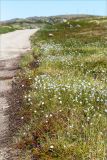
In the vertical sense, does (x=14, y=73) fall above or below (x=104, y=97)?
below

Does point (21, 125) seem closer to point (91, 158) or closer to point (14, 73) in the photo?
point (91, 158)

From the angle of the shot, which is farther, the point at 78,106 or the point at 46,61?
the point at 46,61

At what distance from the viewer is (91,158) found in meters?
9.48

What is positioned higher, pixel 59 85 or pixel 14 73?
pixel 59 85

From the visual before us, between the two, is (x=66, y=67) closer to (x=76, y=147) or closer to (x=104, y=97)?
(x=104, y=97)

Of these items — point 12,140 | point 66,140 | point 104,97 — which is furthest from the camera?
point 104,97

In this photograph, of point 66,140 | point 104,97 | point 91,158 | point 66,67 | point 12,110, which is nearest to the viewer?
point 91,158

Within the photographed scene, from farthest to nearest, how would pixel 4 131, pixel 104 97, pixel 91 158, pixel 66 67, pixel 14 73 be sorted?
pixel 14 73 → pixel 66 67 → pixel 104 97 → pixel 4 131 → pixel 91 158

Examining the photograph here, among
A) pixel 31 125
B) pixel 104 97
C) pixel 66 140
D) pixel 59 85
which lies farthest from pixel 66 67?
pixel 66 140

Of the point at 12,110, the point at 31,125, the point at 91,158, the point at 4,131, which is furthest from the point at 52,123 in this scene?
the point at 12,110

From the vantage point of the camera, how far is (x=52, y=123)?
1182 cm

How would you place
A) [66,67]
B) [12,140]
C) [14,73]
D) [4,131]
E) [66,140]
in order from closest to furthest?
[66,140]
[12,140]
[4,131]
[66,67]
[14,73]

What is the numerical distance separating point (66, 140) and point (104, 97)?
3.47 meters

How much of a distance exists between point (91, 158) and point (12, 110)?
6027mm
